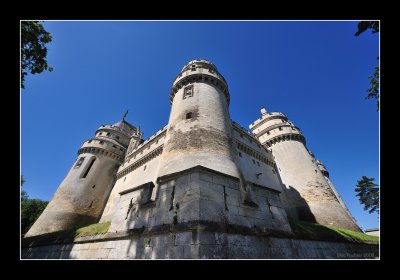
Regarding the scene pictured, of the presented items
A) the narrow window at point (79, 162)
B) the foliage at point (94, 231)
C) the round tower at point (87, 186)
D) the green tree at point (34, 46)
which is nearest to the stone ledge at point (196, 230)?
the foliage at point (94, 231)

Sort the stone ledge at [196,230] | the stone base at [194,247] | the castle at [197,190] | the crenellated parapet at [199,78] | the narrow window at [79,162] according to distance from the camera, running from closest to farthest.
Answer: the stone base at [194,247], the stone ledge at [196,230], the castle at [197,190], the crenellated parapet at [199,78], the narrow window at [79,162]

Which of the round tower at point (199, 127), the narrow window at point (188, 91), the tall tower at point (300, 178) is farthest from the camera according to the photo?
the tall tower at point (300, 178)

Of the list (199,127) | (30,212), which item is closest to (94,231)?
(199,127)

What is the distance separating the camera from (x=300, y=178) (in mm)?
20141

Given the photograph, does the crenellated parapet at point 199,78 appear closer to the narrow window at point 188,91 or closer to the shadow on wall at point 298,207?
the narrow window at point 188,91

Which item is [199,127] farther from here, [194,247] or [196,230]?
[194,247]

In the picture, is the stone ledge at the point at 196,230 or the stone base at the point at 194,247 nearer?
the stone base at the point at 194,247

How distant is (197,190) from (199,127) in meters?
5.05

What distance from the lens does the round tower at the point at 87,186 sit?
751 inches

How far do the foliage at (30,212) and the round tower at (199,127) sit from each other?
2875 cm

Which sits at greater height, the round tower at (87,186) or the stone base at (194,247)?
the round tower at (87,186)
